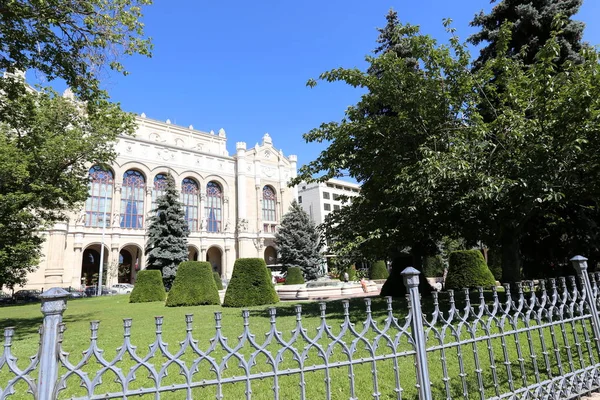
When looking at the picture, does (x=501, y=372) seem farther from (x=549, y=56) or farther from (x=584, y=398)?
(x=549, y=56)

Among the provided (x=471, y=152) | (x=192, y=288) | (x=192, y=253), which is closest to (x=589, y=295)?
(x=471, y=152)

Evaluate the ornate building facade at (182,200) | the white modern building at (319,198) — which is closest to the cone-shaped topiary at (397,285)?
the ornate building facade at (182,200)

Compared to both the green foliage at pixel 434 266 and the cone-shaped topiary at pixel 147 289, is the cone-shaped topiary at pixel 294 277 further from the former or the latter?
the green foliage at pixel 434 266

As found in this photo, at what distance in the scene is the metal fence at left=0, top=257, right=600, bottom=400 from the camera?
2.26 metres

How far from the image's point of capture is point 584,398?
12.8 feet

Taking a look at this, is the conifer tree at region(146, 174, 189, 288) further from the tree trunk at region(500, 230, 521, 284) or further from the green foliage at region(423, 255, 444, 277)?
the tree trunk at region(500, 230, 521, 284)

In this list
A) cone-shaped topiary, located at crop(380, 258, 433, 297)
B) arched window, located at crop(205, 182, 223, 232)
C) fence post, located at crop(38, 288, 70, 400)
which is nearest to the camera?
fence post, located at crop(38, 288, 70, 400)

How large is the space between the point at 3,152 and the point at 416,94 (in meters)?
14.8

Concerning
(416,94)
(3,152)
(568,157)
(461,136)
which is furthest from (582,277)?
(3,152)

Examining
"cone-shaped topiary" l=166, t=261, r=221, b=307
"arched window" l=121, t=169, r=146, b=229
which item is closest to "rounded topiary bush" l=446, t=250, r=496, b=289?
"cone-shaped topiary" l=166, t=261, r=221, b=307

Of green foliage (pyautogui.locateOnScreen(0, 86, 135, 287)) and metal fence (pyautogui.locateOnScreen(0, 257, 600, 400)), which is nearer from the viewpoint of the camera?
metal fence (pyautogui.locateOnScreen(0, 257, 600, 400))

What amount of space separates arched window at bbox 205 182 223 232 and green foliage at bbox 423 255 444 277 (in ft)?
94.7

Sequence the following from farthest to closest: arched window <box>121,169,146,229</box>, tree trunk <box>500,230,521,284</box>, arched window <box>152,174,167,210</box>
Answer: arched window <box>152,174,167,210</box> < arched window <box>121,169,146,229</box> < tree trunk <box>500,230,521,284</box>

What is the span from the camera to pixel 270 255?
54.6 meters
